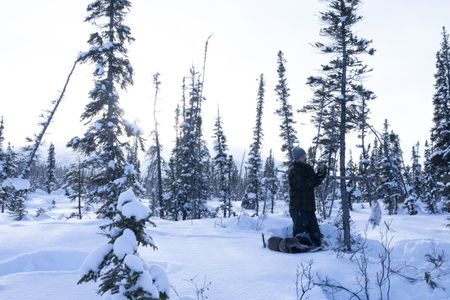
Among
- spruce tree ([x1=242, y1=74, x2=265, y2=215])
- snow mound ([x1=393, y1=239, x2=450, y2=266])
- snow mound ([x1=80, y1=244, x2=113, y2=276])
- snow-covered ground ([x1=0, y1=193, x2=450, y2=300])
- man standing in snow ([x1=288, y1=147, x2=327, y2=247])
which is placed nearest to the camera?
snow mound ([x1=80, y1=244, x2=113, y2=276])

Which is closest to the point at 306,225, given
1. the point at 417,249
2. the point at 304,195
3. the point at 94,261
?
the point at 304,195

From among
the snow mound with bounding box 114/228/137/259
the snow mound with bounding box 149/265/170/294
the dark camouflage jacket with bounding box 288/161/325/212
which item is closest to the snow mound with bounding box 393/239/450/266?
the dark camouflage jacket with bounding box 288/161/325/212

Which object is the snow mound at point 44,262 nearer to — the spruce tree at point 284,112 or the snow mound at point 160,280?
the snow mound at point 160,280

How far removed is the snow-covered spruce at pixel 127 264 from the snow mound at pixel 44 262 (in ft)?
9.61

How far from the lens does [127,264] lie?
315 centimetres

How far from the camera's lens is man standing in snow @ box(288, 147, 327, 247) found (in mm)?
8688

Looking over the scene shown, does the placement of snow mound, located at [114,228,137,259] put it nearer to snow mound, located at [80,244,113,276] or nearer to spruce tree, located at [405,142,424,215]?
snow mound, located at [80,244,113,276]

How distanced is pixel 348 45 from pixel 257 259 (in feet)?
31.7

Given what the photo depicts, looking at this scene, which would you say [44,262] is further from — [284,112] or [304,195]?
[284,112]

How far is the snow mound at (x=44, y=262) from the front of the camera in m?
5.76

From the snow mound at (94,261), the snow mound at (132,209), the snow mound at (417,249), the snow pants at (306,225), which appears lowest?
the snow mound at (417,249)

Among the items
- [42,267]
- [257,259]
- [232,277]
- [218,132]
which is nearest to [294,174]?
[257,259]

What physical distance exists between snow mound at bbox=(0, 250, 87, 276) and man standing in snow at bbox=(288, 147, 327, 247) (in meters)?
4.82

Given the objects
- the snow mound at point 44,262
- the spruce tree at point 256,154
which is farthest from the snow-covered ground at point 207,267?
the spruce tree at point 256,154
